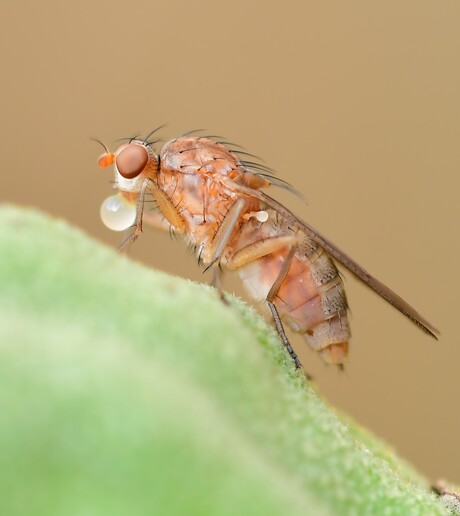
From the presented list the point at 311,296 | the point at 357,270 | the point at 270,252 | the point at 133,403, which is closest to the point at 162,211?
the point at 270,252

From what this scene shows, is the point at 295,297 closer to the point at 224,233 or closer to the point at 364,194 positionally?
the point at 224,233

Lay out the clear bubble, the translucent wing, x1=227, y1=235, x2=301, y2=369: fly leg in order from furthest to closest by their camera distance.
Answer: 1. the clear bubble
2. x1=227, y1=235, x2=301, y2=369: fly leg
3. the translucent wing

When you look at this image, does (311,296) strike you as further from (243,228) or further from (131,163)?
(131,163)

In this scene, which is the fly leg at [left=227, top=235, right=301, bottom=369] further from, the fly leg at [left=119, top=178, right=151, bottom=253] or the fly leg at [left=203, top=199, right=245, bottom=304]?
the fly leg at [left=119, top=178, right=151, bottom=253]

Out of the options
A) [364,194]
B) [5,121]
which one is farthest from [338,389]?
[5,121]

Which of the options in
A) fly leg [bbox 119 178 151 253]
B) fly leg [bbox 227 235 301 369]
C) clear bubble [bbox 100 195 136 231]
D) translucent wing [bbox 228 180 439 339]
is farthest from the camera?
clear bubble [bbox 100 195 136 231]

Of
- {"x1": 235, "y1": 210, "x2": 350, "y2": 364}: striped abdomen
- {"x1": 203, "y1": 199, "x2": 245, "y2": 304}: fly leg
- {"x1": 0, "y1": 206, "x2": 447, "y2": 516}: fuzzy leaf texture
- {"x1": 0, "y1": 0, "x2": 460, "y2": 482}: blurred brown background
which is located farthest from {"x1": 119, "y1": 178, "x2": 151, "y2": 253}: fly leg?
{"x1": 0, "y1": 0, "x2": 460, "y2": 482}: blurred brown background
